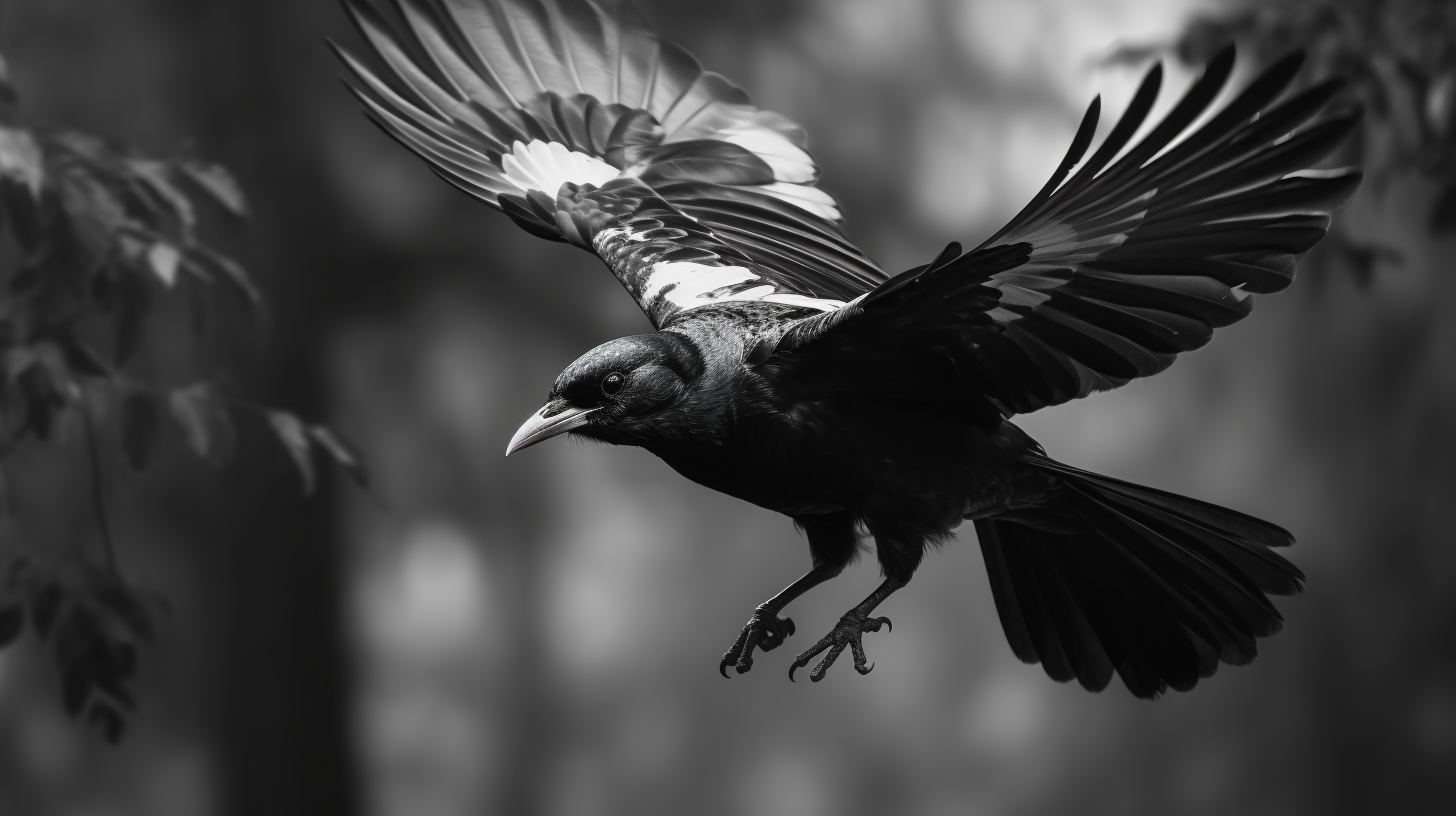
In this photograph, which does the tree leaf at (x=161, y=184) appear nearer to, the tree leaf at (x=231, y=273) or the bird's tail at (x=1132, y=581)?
the tree leaf at (x=231, y=273)

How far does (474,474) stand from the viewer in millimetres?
3740

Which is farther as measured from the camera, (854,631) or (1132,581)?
(1132,581)

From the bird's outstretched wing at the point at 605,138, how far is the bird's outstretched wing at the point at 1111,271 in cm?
50

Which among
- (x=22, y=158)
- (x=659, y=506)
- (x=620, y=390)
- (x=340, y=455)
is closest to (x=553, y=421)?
(x=620, y=390)

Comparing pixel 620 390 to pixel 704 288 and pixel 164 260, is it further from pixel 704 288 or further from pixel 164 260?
pixel 164 260

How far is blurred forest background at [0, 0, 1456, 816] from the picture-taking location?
3459 mm

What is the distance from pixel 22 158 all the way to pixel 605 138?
0.80 m

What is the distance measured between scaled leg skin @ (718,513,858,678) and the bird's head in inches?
10.4

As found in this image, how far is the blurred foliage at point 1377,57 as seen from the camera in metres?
2.91

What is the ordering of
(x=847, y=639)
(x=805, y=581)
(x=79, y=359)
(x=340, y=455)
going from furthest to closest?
1. (x=340, y=455)
2. (x=79, y=359)
3. (x=805, y=581)
4. (x=847, y=639)

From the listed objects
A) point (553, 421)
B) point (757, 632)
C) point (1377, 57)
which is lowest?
point (757, 632)

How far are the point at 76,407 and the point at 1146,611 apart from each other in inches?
59.3

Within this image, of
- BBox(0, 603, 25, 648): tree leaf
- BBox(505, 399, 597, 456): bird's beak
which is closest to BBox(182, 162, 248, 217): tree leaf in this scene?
BBox(0, 603, 25, 648): tree leaf

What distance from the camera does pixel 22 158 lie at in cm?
197
